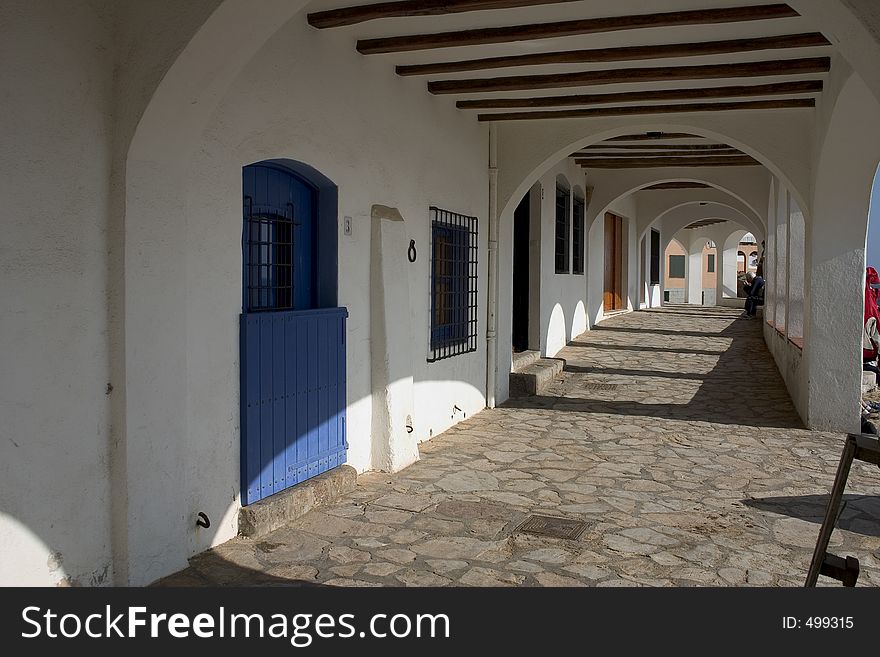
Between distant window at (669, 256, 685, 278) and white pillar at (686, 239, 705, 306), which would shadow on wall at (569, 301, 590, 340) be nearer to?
white pillar at (686, 239, 705, 306)

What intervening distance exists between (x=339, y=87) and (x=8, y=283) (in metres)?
2.93

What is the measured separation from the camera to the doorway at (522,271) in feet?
37.4

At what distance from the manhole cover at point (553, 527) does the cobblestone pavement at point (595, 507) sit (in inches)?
2.3

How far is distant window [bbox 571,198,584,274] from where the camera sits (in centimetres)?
1403

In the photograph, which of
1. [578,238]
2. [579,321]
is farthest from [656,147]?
[579,321]

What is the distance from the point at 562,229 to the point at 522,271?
1.87 metres

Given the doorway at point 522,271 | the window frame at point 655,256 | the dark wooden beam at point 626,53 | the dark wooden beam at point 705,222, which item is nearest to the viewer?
the dark wooden beam at point 626,53

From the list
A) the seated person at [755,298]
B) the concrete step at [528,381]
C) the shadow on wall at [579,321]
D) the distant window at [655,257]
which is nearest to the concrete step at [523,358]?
the concrete step at [528,381]

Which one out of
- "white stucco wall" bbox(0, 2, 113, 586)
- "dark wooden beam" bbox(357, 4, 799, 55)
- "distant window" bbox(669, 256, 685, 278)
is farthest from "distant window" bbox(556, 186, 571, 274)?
"distant window" bbox(669, 256, 685, 278)

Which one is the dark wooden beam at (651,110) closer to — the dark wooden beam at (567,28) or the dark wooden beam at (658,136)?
the dark wooden beam at (658,136)

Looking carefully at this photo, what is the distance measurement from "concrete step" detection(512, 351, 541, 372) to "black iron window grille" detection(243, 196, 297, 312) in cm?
525

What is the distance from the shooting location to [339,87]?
5371mm

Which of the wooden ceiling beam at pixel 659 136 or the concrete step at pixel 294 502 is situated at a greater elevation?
the wooden ceiling beam at pixel 659 136
